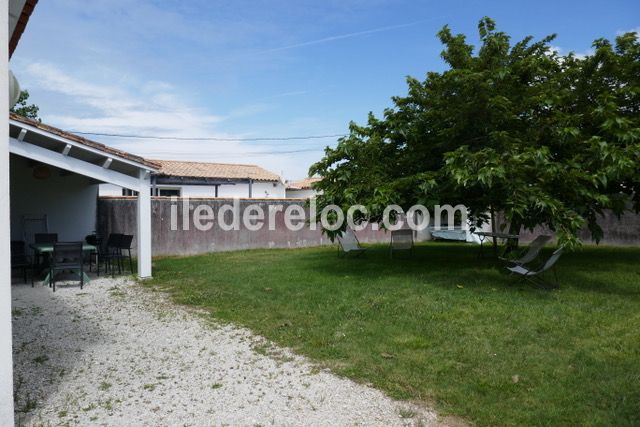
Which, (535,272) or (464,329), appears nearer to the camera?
(464,329)

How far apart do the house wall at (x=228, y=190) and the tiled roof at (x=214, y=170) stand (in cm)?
69

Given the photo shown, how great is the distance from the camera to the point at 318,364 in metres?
4.61

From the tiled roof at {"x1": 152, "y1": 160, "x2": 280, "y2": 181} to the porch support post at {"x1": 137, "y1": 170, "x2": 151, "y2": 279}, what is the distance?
49.8 ft

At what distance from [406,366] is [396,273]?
5.58 metres

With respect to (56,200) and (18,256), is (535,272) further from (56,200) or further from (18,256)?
(56,200)

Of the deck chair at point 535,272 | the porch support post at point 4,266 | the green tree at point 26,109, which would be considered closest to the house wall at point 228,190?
the green tree at point 26,109

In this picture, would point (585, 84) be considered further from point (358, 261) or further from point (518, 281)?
point (358, 261)

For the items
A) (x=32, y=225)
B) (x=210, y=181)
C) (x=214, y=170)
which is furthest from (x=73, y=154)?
(x=214, y=170)

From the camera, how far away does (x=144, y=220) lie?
10172 mm

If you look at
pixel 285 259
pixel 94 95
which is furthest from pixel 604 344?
pixel 94 95

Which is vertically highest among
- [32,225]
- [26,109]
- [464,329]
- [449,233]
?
[26,109]

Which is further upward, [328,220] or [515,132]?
[515,132]

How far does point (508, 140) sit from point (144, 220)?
795 cm

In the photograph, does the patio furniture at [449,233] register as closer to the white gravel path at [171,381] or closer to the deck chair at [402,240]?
the deck chair at [402,240]
